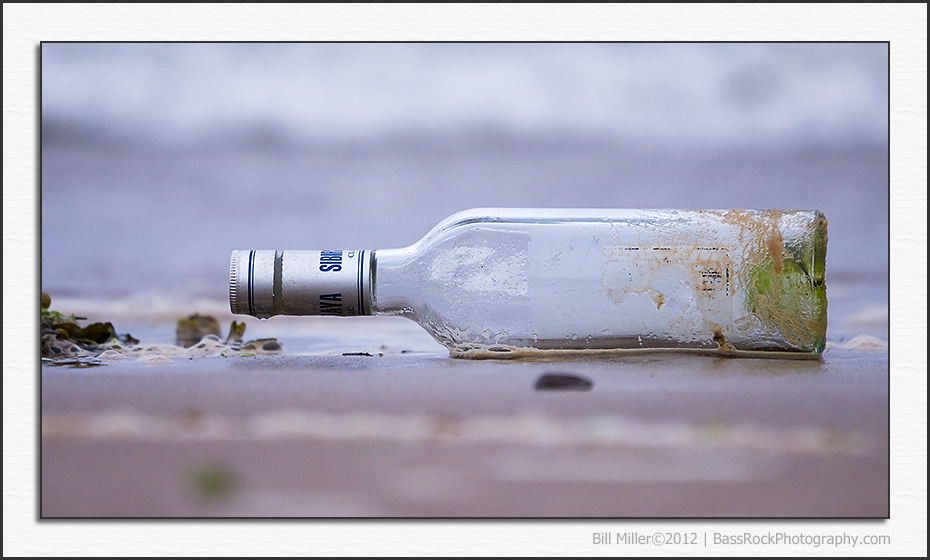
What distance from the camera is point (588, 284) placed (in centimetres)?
69

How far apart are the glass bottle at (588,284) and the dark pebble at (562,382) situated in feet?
0.25

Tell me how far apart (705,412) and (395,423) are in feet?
0.83

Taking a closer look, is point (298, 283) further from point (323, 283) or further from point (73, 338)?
point (73, 338)

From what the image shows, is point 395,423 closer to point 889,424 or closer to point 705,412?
point 705,412

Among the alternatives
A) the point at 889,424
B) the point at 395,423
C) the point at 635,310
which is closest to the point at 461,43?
the point at 635,310

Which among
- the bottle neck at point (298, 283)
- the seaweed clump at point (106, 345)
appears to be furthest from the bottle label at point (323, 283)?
the seaweed clump at point (106, 345)

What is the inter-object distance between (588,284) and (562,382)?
125mm

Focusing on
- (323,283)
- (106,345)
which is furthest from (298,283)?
(106,345)

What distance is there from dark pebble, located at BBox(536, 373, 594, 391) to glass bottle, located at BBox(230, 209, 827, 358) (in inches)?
3.0

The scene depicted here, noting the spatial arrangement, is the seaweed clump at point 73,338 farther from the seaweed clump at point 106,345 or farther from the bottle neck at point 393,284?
the bottle neck at point 393,284

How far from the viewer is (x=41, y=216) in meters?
0.76

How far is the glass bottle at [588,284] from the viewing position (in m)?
0.69

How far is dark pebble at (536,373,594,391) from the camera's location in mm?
601

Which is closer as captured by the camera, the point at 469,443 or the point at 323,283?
the point at 469,443
